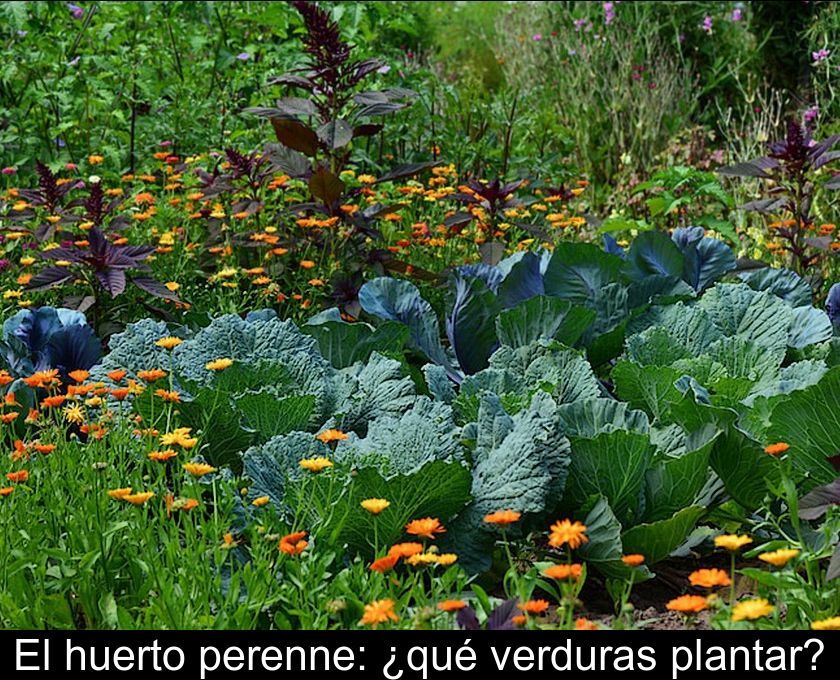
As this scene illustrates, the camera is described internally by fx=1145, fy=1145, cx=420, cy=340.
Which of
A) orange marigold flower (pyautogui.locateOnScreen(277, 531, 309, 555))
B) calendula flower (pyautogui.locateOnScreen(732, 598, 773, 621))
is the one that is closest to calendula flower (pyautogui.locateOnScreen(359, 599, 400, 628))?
orange marigold flower (pyautogui.locateOnScreen(277, 531, 309, 555))

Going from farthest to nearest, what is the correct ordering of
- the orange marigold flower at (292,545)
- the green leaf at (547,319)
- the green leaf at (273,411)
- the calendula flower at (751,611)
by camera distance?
the green leaf at (547,319), the green leaf at (273,411), the orange marigold flower at (292,545), the calendula flower at (751,611)

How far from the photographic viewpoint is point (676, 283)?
3.31 m

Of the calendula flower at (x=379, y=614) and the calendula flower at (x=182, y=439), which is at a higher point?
the calendula flower at (x=182, y=439)

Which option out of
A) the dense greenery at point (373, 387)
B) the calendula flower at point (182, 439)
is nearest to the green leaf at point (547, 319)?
the dense greenery at point (373, 387)

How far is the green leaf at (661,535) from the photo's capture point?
2.35m

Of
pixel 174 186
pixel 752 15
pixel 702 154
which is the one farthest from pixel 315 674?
pixel 752 15

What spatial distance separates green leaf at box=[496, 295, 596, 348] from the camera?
10.0 ft

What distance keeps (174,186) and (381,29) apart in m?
2.80

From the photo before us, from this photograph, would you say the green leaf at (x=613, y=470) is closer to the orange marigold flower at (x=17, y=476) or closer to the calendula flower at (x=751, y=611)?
the calendula flower at (x=751, y=611)

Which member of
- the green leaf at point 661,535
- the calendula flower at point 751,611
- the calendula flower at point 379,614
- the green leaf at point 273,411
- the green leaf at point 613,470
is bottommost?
the calendula flower at point 751,611

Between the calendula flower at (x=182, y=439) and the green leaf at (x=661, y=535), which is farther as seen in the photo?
the green leaf at (x=661, y=535)

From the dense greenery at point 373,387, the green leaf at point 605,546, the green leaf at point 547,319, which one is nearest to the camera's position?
the dense greenery at point 373,387

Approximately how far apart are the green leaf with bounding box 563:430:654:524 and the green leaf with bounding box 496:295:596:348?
2.03 feet

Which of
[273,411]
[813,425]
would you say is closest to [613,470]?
[813,425]
